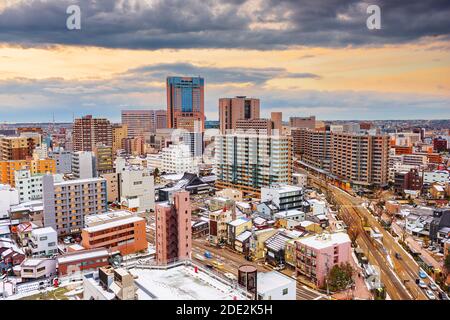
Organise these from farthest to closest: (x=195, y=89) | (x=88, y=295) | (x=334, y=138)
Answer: (x=195, y=89) < (x=334, y=138) < (x=88, y=295)

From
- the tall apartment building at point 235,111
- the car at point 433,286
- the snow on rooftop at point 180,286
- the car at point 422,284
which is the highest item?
the tall apartment building at point 235,111

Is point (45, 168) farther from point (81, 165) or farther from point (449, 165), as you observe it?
point (449, 165)

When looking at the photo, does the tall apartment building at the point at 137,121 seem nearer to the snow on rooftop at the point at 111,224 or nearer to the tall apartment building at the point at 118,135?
the tall apartment building at the point at 118,135

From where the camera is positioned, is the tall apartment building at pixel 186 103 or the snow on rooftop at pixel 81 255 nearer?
the snow on rooftop at pixel 81 255

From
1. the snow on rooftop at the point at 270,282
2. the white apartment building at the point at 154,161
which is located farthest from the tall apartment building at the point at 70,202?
the white apartment building at the point at 154,161

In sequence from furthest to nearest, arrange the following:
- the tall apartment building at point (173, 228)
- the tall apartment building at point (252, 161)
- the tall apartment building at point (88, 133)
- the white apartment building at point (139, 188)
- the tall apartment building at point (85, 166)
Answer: the tall apartment building at point (88, 133)
the tall apartment building at point (85, 166)
the tall apartment building at point (252, 161)
the white apartment building at point (139, 188)
the tall apartment building at point (173, 228)

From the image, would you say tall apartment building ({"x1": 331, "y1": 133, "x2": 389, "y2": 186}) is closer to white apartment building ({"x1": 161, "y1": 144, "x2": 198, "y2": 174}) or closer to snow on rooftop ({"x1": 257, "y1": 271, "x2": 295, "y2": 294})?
white apartment building ({"x1": 161, "y1": 144, "x2": 198, "y2": 174})
